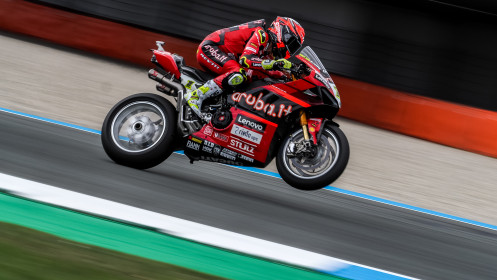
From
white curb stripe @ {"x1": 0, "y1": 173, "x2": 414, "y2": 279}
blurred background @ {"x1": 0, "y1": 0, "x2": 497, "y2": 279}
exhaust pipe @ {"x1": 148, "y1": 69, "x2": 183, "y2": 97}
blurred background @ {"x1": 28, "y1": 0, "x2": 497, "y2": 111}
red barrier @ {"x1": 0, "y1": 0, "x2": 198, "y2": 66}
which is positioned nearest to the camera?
white curb stripe @ {"x1": 0, "y1": 173, "x2": 414, "y2": 279}

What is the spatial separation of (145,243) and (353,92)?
8.20 m

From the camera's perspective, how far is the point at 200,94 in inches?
234

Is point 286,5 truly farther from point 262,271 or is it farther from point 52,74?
point 262,271

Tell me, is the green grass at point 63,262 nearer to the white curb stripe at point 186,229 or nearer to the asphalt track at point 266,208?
the white curb stripe at point 186,229

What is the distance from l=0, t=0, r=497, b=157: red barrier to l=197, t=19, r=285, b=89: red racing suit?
5695mm

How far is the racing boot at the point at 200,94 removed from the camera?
5.94 meters

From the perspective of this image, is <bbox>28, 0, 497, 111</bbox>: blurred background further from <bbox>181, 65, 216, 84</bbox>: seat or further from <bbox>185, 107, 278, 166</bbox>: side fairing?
<bbox>185, 107, 278, 166</bbox>: side fairing

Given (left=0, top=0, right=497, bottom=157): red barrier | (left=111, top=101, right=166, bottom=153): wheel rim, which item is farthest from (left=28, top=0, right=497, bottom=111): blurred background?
(left=111, top=101, right=166, bottom=153): wheel rim

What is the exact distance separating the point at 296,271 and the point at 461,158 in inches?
279

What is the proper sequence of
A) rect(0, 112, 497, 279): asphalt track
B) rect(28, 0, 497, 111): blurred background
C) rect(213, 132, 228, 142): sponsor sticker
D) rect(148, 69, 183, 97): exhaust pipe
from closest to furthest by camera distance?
rect(0, 112, 497, 279): asphalt track, rect(213, 132, 228, 142): sponsor sticker, rect(148, 69, 183, 97): exhaust pipe, rect(28, 0, 497, 111): blurred background

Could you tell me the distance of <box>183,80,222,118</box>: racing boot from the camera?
19.5 feet

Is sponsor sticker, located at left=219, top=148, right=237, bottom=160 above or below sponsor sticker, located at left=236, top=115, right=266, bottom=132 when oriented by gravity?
below

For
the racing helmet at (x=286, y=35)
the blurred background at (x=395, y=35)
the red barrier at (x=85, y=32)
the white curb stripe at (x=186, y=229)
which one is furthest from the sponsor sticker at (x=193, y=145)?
the red barrier at (x=85, y=32)

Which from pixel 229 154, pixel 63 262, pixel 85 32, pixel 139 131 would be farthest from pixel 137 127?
pixel 85 32
